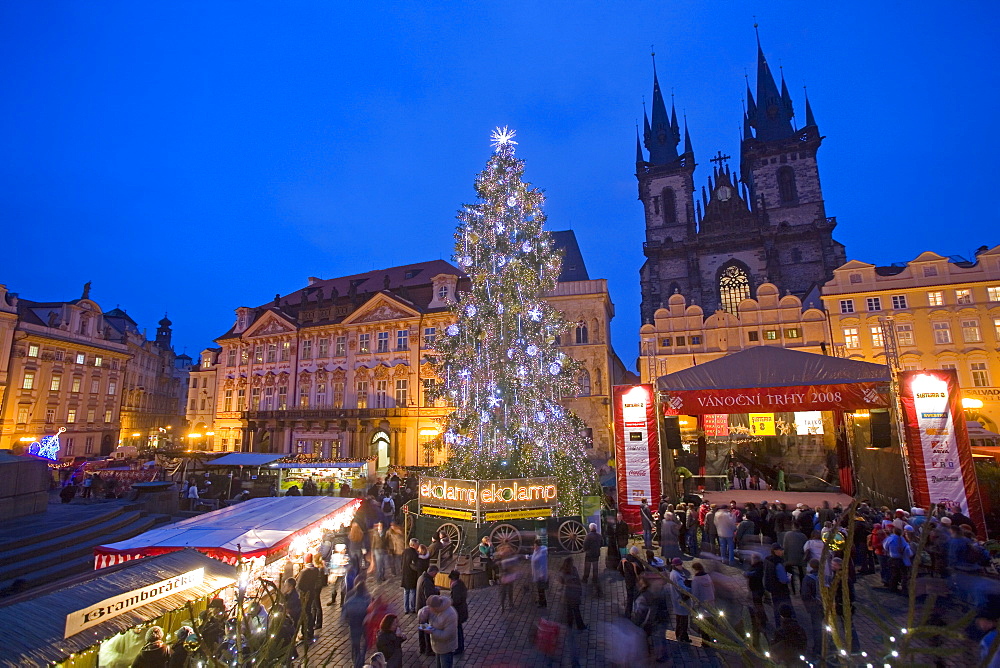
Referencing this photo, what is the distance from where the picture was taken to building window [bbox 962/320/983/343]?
31.3 metres

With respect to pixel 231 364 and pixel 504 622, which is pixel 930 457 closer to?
pixel 504 622

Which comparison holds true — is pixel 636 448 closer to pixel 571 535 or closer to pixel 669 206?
pixel 571 535

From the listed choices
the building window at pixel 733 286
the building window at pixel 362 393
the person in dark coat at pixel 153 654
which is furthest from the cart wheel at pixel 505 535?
the building window at pixel 733 286

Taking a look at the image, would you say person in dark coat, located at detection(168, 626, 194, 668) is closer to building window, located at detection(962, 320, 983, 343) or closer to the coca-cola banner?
the coca-cola banner

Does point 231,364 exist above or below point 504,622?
above

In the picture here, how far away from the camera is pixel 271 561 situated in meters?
9.97

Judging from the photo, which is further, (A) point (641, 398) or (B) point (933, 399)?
(A) point (641, 398)

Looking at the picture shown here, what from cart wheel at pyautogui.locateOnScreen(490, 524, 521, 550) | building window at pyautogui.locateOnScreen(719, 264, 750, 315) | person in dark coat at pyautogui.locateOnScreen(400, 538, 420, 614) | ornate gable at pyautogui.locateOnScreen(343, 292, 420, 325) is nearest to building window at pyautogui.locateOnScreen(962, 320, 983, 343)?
building window at pyautogui.locateOnScreen(719, 264, 750, 315)

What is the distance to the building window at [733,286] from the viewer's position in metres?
46.9

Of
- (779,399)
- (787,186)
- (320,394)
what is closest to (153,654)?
(779,399)

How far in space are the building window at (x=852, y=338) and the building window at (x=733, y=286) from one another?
13343 mm

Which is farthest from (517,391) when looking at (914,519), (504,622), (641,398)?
(914,519)

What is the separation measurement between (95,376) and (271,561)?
48.1m

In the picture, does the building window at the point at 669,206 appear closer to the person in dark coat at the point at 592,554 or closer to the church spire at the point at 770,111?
the church spire at the point at 770,111
